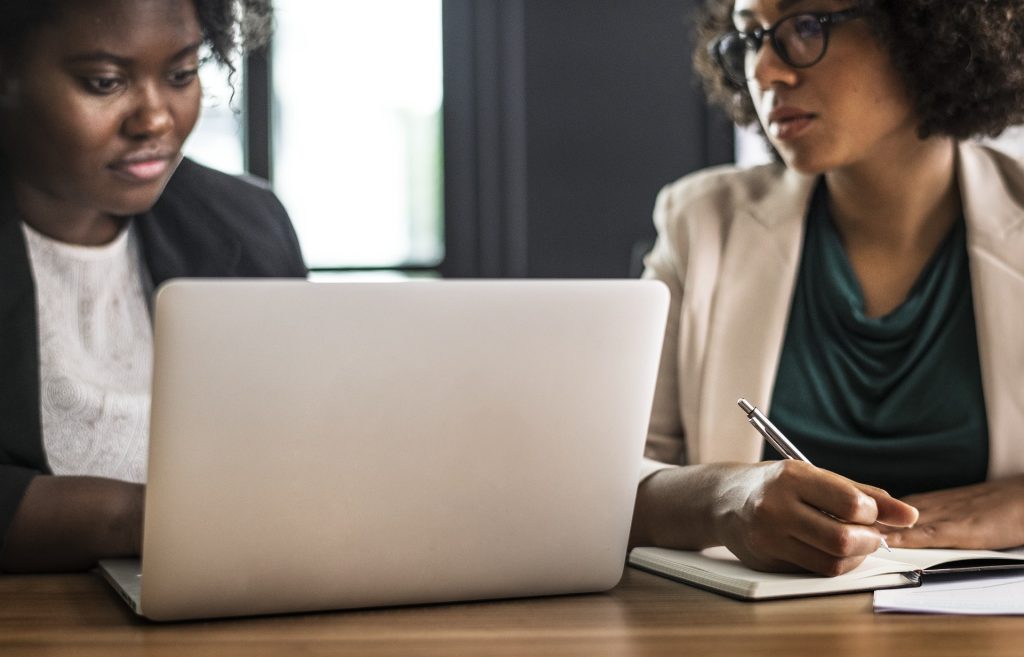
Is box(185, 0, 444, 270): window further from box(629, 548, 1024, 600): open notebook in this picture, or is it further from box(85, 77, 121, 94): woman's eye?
box(629, 548, 1024, 600): open notebook

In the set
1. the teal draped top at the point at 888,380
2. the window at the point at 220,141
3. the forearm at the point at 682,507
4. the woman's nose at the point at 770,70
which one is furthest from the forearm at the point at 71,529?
the window at the point at 220,141

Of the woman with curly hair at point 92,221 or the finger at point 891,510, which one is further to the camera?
the woman with curly hair at point 92,221

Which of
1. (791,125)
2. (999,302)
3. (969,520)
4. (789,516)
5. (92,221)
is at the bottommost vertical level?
(969,520)

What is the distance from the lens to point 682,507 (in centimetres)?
109

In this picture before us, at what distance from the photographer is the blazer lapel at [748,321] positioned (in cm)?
160

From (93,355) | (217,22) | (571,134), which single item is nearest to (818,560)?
(93,355)

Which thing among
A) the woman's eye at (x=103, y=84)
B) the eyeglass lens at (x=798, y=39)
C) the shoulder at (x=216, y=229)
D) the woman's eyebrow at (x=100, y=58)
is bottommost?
the shoulder at (x=216, y=229)

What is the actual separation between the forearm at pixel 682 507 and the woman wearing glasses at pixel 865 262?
0.45 m

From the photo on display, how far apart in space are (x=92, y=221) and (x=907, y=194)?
123cm

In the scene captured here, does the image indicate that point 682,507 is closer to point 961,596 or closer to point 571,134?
point 961,596

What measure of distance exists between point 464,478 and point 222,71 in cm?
113

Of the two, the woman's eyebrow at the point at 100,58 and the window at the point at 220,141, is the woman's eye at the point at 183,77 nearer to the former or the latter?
the woman's eyebrow at the point at 100,58

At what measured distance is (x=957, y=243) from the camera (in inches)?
65.2

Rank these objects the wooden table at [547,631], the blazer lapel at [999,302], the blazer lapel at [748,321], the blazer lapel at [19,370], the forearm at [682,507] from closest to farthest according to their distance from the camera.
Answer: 1. the wooden table at [547,631]
2. the forearm at [682,507]
3. the blazer lapel at [19,370]
4. the blazer lapel at [999,302]
5. the blazer lapel at [748,321]
